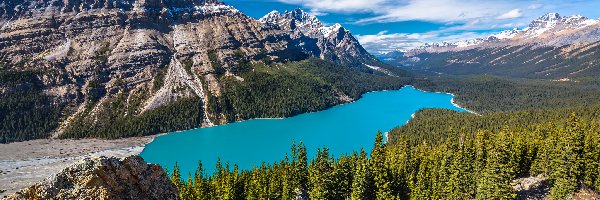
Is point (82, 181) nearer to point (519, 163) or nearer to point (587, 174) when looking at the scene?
point (587, 174)

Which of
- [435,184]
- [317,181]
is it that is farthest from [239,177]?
[435,184]

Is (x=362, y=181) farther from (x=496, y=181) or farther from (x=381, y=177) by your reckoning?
(x=496, y=181)

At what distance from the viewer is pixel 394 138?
19850cm

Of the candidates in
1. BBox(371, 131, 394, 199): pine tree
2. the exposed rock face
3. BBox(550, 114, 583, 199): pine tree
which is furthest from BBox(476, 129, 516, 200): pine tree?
the exposed rock face

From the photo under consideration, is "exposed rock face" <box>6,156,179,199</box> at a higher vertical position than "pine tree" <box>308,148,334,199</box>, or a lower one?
higher

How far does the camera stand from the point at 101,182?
18.7 m

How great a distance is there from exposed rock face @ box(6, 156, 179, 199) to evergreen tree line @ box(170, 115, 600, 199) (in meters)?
63.3

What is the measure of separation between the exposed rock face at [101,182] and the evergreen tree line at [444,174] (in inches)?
2491

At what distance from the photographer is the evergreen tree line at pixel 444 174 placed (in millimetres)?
71688

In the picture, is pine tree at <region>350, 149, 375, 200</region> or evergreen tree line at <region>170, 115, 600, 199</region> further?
pine tree at <region>350, 149, 375, 200</region>

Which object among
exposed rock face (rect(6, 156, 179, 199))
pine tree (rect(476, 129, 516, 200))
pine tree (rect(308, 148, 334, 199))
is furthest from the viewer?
pine tree (rect(308, 148, 334, 199))

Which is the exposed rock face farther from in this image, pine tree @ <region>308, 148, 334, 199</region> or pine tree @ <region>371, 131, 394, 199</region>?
pine tree @ <region>371, 131, 394, 199</region>

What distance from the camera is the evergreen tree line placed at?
71.7 metres

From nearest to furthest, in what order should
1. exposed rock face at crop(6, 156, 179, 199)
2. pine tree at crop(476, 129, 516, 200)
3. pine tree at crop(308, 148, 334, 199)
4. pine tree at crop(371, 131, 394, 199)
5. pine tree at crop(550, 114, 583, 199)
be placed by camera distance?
exposed rock face at crop(6, 156, 179, 199), pine tree at crop(476, 129, 516, 200), pine tree at crop(550, 114, 583, 199), pine tree at crop(371, 131, 394, 199), pine tree at crop(308, 148, 334, 199)
